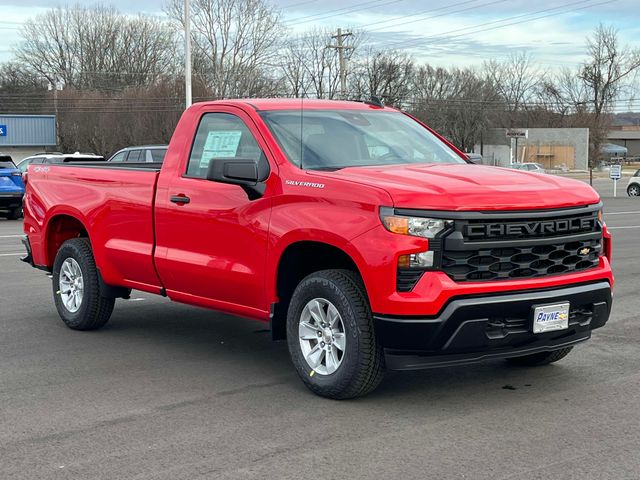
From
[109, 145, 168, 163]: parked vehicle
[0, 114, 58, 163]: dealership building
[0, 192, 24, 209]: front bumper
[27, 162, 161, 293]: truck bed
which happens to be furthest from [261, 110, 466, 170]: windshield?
[0, 114, 58, 163]: dealership building

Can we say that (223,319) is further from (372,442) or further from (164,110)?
(164,110)

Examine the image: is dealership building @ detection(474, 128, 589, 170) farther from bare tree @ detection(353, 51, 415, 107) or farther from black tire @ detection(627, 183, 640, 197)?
black tire @ detection(627, 183, 640, 197)

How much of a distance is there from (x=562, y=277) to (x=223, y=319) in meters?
4.04

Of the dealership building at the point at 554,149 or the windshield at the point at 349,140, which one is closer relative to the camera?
the windshield at the point at 349,140

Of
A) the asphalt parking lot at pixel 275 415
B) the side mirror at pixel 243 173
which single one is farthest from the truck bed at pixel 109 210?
the side mirror at pixel 243 173

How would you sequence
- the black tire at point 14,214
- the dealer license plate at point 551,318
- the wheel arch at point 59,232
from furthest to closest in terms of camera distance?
the black tire at point 14,214 < the wheel arch at point 59,232 < the dealer license plate at point 551,318

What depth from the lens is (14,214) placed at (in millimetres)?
25219

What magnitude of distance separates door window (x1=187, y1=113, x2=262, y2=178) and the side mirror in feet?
1.07

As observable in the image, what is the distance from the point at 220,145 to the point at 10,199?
60.2 ft

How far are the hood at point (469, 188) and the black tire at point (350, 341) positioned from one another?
65 cm

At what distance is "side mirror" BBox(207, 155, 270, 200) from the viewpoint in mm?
6438

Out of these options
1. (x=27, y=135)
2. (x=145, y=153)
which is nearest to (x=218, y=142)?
(x=145, y=153)

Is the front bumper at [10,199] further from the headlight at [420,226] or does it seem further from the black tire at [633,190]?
the black tire at [633,190]

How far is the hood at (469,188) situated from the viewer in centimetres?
564
